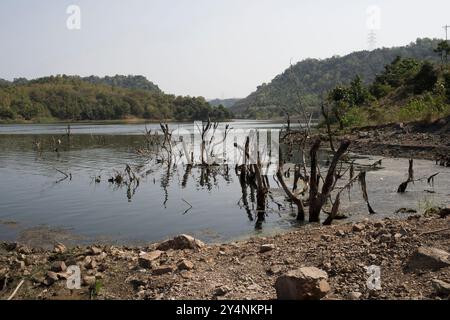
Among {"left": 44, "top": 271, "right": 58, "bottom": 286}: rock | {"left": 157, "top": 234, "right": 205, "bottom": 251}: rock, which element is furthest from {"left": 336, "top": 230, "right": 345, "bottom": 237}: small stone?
{"left": 44, "top": 271, "right": 58, "bottom": 286}: rock

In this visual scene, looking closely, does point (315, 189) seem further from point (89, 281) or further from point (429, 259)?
point (89, 281)

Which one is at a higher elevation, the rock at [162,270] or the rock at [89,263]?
the rock at [162,270]

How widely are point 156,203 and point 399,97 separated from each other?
5117 centimetres

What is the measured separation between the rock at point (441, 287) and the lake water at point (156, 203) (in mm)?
8032

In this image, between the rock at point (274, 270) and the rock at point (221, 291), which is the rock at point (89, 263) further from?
the rock at point (274, 270)

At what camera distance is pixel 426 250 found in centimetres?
798

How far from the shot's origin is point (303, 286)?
6.91m

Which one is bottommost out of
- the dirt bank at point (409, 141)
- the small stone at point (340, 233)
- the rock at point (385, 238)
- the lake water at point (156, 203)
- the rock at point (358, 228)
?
the lake water at point (156, 203)

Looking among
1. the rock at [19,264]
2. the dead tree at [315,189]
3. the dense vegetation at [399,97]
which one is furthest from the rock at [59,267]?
the dense vegetation at [399,97]

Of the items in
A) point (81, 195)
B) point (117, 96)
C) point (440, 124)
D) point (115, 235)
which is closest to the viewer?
point (115, 235)

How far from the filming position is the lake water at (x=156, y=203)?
51.0 feet
